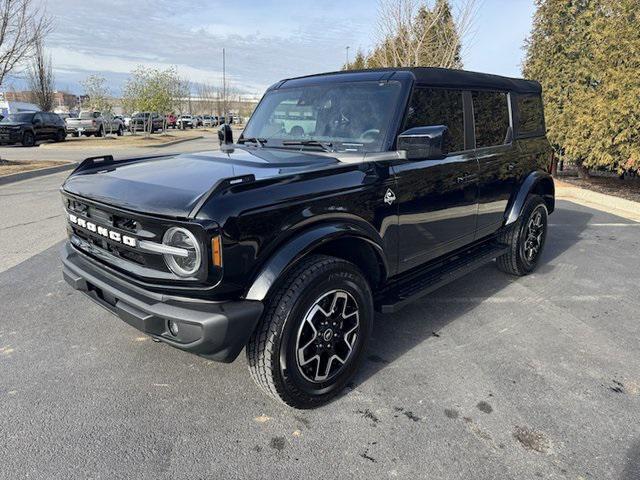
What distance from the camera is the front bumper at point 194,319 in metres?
2.22

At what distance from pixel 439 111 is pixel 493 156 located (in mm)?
901

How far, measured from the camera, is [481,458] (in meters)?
2.34

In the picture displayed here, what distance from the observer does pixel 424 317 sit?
401cm

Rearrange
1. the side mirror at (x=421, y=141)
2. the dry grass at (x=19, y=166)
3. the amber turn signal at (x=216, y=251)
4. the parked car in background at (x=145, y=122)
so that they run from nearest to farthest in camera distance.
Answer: the amber turn signal at (x=216, y=251) < the side mirror at (x=421, y=141) < the dry grass at (x=19, y=166) < the parked car in background at (x=145, y=122)

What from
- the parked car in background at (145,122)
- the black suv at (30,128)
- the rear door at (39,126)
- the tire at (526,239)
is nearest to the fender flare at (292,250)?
the tire at (526,239)

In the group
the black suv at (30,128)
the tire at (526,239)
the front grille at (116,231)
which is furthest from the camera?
the black suv at (30,128)

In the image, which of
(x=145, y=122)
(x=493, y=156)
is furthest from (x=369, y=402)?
(x=145, y=122)

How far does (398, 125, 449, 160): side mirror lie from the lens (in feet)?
9.51

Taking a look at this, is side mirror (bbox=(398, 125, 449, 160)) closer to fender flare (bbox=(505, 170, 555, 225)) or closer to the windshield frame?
the windshield frame

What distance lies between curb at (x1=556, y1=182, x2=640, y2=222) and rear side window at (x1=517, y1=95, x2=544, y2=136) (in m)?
4.36

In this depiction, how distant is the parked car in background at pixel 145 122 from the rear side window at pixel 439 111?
33728 mm

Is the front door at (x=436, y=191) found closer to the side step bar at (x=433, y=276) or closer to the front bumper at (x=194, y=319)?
the side step bar at (x=433, y=276)

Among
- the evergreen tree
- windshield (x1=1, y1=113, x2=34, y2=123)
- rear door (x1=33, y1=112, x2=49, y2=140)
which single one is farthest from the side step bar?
windshield (x1=1, y1=113, x2=34, y2=123)

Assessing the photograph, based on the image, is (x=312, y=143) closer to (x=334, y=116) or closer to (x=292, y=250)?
(x=334, y=116)
